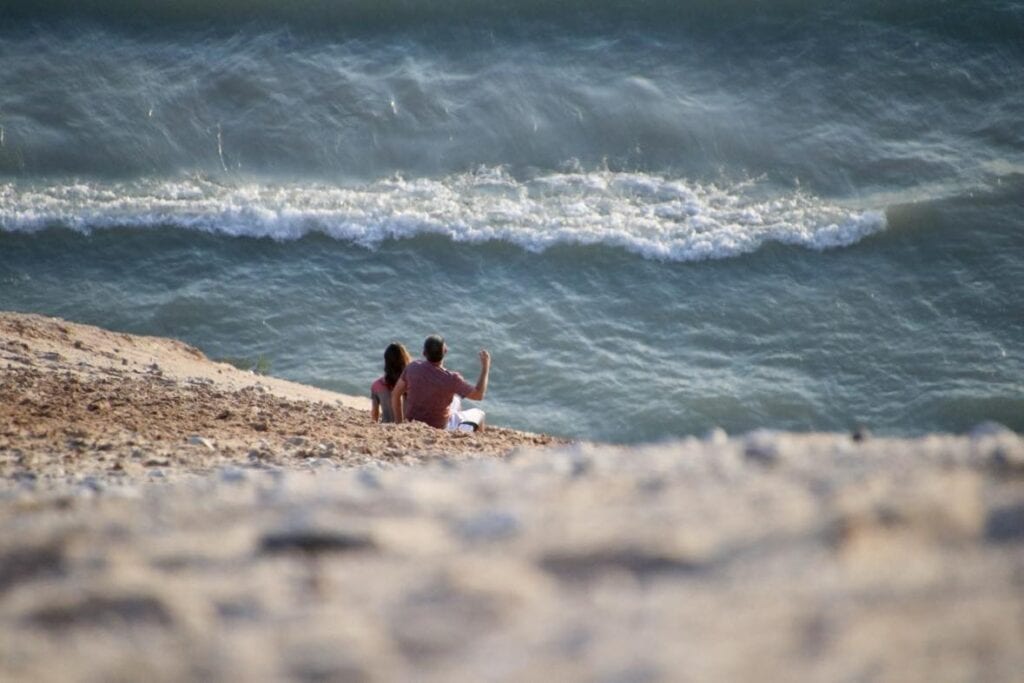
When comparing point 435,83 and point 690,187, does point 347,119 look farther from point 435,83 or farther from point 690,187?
point 690,187

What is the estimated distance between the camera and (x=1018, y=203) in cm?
1434

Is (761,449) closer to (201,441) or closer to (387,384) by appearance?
(201,441)

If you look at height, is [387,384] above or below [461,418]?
above

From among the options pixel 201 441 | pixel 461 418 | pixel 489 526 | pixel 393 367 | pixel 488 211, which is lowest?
pixel 461 418

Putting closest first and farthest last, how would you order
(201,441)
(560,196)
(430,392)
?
(201,441), (430,392), (560,196)

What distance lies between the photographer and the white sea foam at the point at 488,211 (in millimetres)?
14000

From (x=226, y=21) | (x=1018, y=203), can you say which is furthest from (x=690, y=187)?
(x=226, y=21)

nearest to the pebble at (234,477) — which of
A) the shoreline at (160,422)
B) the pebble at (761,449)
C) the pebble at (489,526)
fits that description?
the shoreline at (160,422)

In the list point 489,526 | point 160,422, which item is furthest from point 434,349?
point 489,526

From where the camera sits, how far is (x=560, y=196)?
15.2 meters

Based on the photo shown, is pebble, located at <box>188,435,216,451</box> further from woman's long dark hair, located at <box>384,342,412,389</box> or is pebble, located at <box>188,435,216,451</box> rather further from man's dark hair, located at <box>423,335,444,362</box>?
woman's long dark hair, located at <box>384,342,412,389</box>

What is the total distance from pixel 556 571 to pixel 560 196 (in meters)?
12.2

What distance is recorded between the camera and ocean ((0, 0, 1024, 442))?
1186 centimetres

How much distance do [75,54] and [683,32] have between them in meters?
9.59
